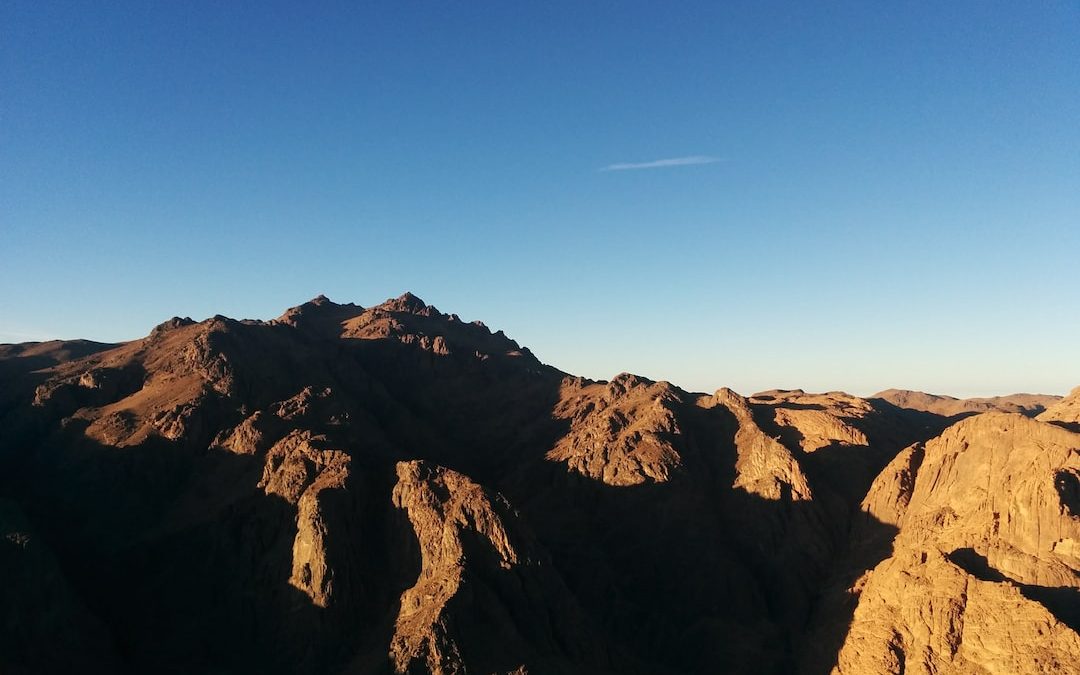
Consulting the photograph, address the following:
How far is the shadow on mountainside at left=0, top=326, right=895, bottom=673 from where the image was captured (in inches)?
2093

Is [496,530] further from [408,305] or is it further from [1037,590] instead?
[408,305]

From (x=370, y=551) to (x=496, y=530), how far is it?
38.0 feet

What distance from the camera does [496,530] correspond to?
5656 centimetres

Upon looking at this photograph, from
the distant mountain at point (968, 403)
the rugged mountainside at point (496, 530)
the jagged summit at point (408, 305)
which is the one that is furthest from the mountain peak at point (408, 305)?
the distant mountain at point (968, 403)

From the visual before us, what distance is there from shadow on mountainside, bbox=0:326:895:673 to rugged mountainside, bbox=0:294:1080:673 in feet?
0.89

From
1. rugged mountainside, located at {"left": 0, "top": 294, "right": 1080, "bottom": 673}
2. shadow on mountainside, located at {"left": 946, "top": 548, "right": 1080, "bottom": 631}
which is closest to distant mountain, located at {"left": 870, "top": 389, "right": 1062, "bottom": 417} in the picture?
rugged mountainside, located at {"left": 0, "top": 294, "right": 1080, "bottom": 673}

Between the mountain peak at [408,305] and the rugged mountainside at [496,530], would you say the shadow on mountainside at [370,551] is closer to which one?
the rugged mountainside at [496,530]

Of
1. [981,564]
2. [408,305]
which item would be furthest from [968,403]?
[408,305]

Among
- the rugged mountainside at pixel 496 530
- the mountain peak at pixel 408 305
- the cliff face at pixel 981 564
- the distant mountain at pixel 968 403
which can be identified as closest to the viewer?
the cliff face at pixel 981 564

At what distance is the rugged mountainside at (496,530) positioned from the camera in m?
50.7

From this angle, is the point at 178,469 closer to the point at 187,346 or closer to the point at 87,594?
the point at 87,594

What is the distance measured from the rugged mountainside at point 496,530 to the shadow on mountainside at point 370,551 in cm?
27

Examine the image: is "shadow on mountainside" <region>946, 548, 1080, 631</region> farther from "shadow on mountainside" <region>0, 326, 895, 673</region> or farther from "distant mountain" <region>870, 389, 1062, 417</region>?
"distant mountain" <region>870, 389, 1062, 417</region>

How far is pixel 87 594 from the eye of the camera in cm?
5644
